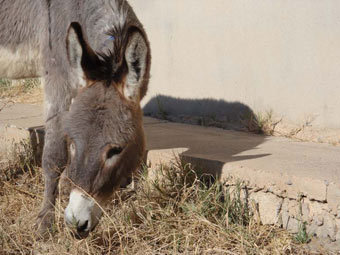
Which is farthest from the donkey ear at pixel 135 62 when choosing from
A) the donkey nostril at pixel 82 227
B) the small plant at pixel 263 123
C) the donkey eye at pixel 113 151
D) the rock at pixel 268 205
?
the small plant at pixel 263 123

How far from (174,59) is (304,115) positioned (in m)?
1.68

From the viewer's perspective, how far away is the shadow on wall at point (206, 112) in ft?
16.6

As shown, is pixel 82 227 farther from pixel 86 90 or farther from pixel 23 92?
pixel 23 92

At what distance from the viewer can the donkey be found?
2805 millimetres

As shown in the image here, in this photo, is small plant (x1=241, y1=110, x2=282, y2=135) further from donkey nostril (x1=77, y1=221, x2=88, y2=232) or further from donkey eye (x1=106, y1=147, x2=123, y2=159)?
donkey nostril (x1=77, y1=221, x2=88, y2=232)

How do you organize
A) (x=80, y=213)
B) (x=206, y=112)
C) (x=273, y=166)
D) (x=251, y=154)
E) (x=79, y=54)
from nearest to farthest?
(x=80, y=213)
(x=79, y=54)
(x=273, y=166)
(x=251, y=154)
(x=206, y=112)

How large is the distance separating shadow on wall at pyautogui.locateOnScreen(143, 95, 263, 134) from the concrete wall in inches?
2.5

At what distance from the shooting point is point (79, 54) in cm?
→ 302

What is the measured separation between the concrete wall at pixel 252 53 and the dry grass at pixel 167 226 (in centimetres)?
161

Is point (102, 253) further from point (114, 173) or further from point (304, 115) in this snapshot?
point (304, 115)

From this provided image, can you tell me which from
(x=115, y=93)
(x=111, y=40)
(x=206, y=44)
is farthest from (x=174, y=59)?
(x=115, y=93)

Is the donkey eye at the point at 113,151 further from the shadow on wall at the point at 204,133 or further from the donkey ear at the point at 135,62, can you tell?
the shadow on wall at the point at 204,133

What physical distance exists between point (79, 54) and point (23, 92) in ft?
16.0

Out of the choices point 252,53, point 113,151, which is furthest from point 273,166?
point 252,53
